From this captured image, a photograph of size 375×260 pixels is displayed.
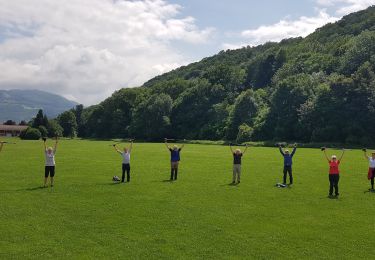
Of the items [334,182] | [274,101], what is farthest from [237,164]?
[274,101]

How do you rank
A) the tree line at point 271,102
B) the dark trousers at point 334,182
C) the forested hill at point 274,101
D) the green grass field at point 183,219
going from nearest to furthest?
the green grass field at point 183,219, the dark trousers at point 334,182, the forested hill at point 274,101, the tree line at point 271,102

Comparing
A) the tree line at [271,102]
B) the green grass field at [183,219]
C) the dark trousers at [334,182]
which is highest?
the tree line at [271,102]

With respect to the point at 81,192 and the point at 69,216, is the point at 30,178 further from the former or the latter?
the point at 69,216

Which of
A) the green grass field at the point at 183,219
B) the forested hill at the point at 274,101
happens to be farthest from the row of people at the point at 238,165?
the forested hill at the point at 274,101

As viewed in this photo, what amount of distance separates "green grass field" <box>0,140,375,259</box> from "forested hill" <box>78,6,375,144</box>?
2491 inches

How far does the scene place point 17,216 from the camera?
60.6ft

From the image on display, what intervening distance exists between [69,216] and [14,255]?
5.04 metres

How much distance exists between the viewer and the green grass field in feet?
47.3

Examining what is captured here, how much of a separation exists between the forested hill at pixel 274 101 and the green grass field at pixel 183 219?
63.3 m

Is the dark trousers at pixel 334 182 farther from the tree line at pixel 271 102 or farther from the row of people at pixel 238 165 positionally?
the tree line at pixel 271 102

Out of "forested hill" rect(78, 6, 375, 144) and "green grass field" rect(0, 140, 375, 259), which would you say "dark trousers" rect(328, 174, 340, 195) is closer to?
"green grass field" rect(0, 140, 375, 259)

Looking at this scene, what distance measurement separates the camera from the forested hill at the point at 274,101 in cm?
8919

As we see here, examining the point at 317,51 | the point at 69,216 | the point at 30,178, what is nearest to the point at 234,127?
the point at 317,51

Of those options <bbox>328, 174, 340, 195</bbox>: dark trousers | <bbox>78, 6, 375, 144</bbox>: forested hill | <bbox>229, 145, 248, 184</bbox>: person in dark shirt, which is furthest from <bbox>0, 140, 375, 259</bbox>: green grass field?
<bbox>78, 6, 375, 144</bbox>: forested hill
